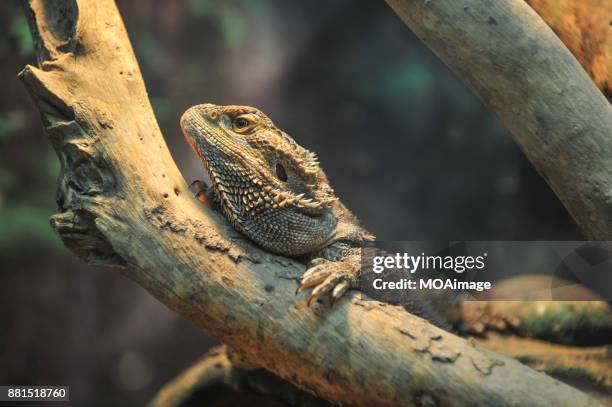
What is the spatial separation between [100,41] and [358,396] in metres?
2.16

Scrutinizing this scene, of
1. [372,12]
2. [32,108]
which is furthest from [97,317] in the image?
[372,12]

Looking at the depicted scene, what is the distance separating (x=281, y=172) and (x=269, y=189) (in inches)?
5.3

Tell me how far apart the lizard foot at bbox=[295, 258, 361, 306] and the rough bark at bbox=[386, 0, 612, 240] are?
1151 millimetres

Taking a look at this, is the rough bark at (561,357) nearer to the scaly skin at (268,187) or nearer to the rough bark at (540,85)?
the rough bark at (540,85)

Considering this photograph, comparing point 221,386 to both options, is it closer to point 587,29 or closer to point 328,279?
point 328,279

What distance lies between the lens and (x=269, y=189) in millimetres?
2627


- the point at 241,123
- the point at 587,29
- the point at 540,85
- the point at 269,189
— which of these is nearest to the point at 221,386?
the point at 269,189

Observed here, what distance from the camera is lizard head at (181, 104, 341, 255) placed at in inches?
102

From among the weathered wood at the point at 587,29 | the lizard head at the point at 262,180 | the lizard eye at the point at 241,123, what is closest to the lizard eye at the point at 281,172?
the lizard head at the point at 262,180

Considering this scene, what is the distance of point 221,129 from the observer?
8.96 feet

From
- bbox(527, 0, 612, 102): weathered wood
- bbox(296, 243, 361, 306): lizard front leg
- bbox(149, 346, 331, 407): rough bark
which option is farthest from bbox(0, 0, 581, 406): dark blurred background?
bbox(296, 243, 361, 306): lizard front leg

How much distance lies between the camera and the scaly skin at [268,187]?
8.47 feet

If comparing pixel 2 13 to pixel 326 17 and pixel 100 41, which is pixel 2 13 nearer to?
pixel 100 41

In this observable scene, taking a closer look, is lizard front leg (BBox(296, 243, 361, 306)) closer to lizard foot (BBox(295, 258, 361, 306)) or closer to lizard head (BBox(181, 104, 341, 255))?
lizard foot (BBox(295, 258, 361, 306))
